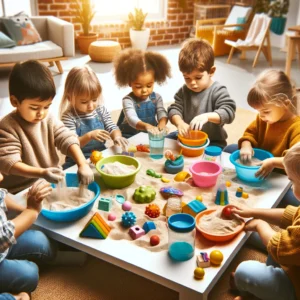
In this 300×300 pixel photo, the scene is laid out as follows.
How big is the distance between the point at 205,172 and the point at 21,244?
0.76m

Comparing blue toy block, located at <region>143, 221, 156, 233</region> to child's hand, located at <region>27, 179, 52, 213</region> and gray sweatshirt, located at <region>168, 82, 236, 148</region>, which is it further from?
gray sweatshirt, located at <region>168, 82, 236, 148</region>

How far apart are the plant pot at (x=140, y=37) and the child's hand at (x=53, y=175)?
4.28 m

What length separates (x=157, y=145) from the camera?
Answer: 1.87 metres

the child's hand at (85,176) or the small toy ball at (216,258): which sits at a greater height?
the child's hand at (85,176)

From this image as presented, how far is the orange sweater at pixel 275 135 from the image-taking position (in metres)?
1.74

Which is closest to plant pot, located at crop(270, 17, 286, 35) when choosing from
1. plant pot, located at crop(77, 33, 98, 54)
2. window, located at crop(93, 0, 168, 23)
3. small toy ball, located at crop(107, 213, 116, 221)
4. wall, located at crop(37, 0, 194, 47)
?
wall, located at crop(37, 0, 194, 47)

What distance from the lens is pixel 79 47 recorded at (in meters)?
5.45

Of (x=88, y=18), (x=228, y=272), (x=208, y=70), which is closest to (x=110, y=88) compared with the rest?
(x=88, y=18)

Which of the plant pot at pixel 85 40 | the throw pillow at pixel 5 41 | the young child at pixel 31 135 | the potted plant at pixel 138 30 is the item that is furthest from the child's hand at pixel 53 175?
the potted plant at pixel 138 30

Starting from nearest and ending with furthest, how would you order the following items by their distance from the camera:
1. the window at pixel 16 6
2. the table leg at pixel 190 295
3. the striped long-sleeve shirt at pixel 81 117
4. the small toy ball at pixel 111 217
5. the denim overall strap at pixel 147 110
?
the table leg at pixel 190 295 < the small toy ball at pixel 111 217 < the striped long-sleeve shirt at pixel 81 117 < the denim overall strap at pixel 147 110 < the window at pixel 16 6

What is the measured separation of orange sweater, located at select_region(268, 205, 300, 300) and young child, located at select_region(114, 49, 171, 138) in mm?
991

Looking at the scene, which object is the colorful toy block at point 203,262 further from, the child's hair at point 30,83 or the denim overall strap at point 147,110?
the denim overall strap at point 147,110

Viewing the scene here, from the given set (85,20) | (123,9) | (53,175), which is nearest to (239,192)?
(53,175)

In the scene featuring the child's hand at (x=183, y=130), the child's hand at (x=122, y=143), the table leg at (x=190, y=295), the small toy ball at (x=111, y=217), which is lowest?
the table leg at (x=190, y=295)
